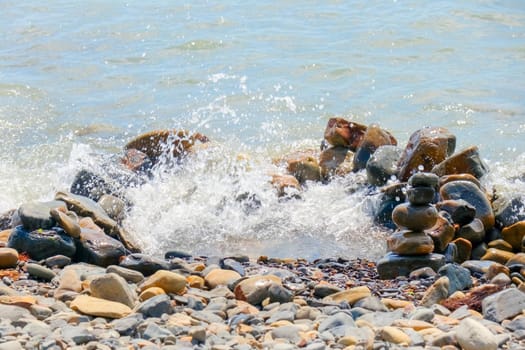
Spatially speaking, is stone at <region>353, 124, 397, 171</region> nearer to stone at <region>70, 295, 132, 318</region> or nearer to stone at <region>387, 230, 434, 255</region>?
stone at <region>387, 230, 434, 255</region>

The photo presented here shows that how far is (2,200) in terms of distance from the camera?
9094mm

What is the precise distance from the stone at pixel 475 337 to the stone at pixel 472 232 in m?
2.81

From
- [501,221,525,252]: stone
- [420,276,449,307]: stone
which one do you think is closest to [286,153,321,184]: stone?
[501,221,525,252]: stone

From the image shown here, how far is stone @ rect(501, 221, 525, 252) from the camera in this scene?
24.7 ft

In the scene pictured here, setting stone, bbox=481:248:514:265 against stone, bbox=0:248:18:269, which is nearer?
stone, bbox=0:248:18:269

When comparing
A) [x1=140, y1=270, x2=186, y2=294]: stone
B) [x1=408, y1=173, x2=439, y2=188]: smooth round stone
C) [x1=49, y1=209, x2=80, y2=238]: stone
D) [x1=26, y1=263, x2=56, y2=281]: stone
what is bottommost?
[x1=26, y1=263, x2=56, y2=281]: stone

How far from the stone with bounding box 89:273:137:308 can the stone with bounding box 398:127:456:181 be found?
374cm

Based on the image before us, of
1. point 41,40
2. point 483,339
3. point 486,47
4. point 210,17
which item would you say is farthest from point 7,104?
point 483,339

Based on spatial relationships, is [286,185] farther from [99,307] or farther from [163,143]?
[99,307]

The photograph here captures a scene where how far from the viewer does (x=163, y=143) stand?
33.0 ft

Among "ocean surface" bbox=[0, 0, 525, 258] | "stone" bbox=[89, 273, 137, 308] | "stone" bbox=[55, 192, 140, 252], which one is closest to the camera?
"stone" bbox=[89, 273, 137, 308]

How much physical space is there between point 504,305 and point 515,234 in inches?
87.6

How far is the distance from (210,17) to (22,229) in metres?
9.80

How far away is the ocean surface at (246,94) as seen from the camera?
8.64 meters
